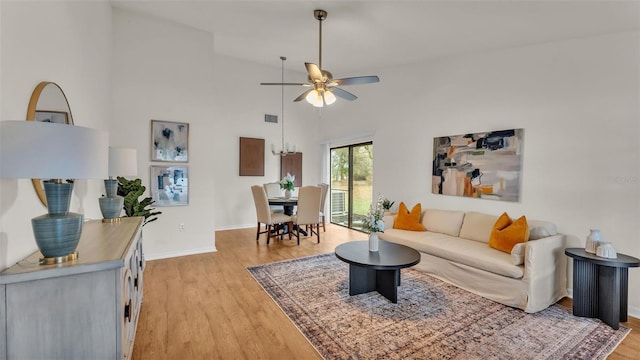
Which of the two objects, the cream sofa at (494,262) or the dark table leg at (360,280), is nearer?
the cream sofa at (494,262)

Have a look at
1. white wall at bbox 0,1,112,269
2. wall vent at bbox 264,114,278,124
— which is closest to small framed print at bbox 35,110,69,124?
white wall at bbox 0,1,112,269

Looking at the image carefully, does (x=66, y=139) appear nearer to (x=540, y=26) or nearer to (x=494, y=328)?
(x=494, y=328)

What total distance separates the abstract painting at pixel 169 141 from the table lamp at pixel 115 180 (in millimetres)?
1482

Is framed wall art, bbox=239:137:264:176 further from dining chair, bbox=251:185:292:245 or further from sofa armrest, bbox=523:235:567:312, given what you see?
sofa armrest, bbox=523:235:567:312

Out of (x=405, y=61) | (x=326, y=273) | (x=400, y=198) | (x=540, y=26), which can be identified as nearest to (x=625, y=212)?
(x=540, y=26)

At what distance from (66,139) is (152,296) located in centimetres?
242

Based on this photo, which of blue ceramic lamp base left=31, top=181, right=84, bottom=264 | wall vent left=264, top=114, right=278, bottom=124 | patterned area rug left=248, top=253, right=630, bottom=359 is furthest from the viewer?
wall vent left=264, top=114, right=278, bottom=124

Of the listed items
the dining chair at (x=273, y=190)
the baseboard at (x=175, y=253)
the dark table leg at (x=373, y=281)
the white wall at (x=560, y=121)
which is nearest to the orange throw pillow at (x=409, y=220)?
the white wall at (x=560, y=121)

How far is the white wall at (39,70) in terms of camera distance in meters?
Result: 1.44

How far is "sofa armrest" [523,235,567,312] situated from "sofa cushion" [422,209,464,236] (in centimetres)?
114

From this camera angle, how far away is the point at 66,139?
47.9 inches

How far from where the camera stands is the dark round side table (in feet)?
8.18

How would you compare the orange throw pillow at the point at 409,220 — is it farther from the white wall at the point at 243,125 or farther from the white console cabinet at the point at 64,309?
the white console cabinet at the point at 64,309

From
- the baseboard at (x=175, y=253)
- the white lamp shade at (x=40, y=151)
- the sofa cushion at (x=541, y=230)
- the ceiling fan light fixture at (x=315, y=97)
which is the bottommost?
the baseboard at (x=175, y=253)
